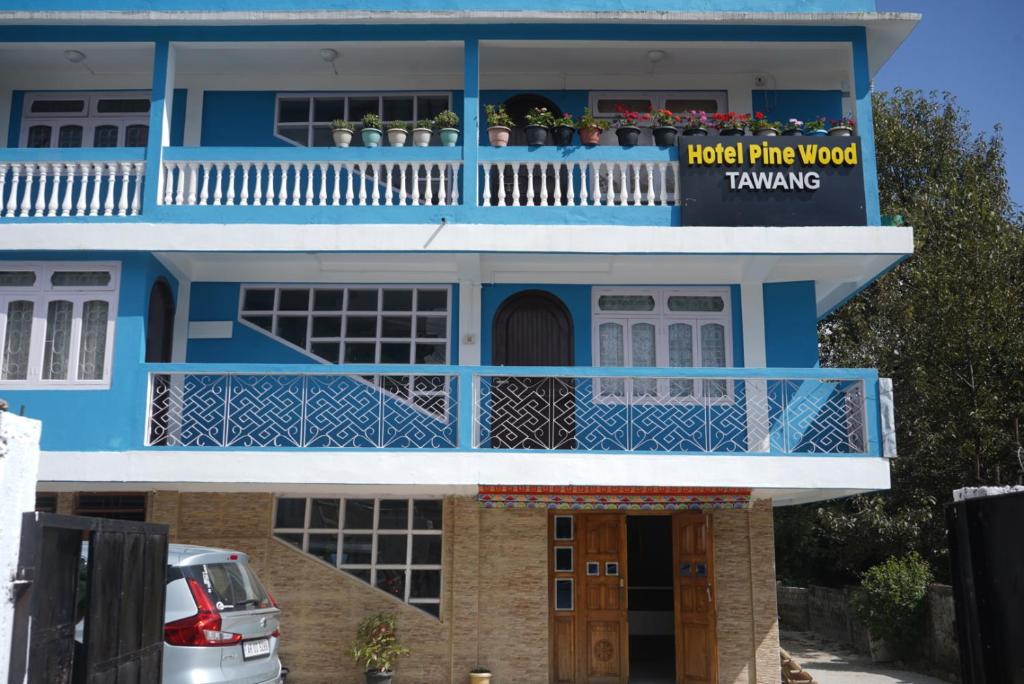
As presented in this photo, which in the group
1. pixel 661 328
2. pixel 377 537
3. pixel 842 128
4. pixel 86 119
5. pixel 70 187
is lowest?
pixel 377 537

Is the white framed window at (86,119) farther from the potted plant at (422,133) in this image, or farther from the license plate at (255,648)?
the license plate at (255,648)

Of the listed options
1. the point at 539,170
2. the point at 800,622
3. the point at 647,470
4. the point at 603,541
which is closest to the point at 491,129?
the point at 539,170

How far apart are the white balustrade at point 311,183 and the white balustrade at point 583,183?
2.29 ft

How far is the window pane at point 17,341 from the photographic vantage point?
12109 millimetres

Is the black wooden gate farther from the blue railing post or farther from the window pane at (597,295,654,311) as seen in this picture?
the window pane at (597,295,654,311)

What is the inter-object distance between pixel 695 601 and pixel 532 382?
3784mm

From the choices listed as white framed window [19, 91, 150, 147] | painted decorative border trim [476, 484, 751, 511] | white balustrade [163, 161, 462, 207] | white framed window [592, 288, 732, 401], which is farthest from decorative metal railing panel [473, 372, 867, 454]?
white framed window [19, 91, 150, 147]

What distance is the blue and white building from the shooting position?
11.9m

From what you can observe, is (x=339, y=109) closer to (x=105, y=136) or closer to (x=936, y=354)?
(x=105, y=136)

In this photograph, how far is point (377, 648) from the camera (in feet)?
41.8

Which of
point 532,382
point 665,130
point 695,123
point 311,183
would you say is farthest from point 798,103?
point 311,183

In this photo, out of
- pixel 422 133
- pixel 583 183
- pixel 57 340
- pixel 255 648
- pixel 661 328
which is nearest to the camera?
pixel 255 648

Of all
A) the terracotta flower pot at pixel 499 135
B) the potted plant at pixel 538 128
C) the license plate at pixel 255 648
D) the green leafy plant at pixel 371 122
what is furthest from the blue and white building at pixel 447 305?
the license plate at pixel 255 648

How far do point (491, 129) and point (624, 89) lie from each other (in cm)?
279
